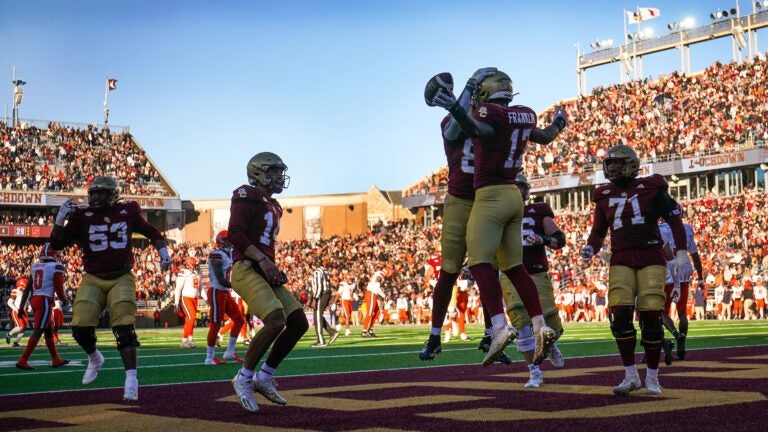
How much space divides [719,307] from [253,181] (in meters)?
28.1

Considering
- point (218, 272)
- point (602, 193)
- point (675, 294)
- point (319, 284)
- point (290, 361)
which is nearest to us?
point (602, 193)

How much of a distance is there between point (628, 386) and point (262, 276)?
3103 mm

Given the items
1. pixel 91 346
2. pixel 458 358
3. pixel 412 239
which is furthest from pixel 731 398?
pixel 412 239

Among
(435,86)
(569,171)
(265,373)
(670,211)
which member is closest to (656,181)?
(670,211)

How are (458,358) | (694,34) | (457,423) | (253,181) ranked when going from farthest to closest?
(694,34), (458,358), (253,181), (457,423)

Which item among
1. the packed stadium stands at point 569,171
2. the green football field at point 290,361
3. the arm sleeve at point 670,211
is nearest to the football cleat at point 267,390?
the green football field at point 290,361

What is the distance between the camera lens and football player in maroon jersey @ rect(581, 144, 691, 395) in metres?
8.65

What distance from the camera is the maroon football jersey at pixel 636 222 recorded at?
8711mm

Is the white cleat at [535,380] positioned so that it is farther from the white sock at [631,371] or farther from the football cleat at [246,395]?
the football cleat at [246,395]

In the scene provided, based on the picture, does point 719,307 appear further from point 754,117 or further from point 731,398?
point 731,398

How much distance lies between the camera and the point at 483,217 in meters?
8.12

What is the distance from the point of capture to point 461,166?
28.9ft

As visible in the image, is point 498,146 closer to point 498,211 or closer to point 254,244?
point 498,211

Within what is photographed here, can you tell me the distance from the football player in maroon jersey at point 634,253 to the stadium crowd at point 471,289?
72.5ft
